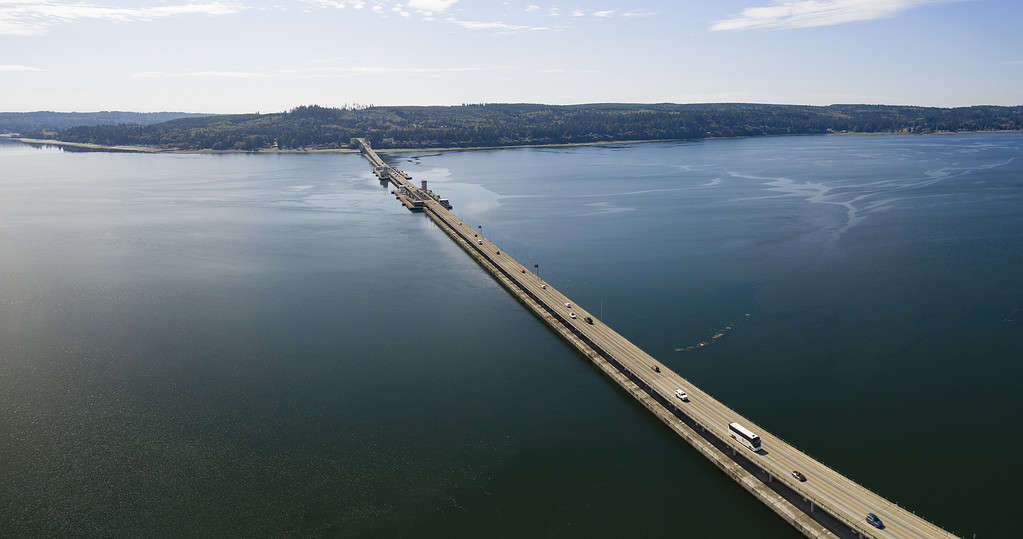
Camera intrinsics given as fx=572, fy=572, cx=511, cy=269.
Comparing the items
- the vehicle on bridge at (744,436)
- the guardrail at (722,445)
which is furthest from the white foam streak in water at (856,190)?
the vehicle on bridge at (744,436)

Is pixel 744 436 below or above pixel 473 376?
above

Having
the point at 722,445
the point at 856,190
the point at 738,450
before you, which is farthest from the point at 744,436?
the point at 856,190

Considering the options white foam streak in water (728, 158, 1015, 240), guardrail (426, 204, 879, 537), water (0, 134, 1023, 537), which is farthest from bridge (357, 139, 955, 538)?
white foam streak in water (728, 158, 1015, 240)

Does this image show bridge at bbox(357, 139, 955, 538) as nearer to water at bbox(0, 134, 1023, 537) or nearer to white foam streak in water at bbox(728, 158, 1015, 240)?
water at bbox(0, 134, 1023, 537)

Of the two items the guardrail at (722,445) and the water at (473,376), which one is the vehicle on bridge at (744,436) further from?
the water at (473,376)

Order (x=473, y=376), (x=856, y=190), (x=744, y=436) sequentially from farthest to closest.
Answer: (x=856, y=190), (x=473, y=376), (x=744, y=436)

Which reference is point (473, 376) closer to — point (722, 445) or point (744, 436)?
point (722, 445)

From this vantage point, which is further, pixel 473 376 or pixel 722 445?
pixel 473 376
